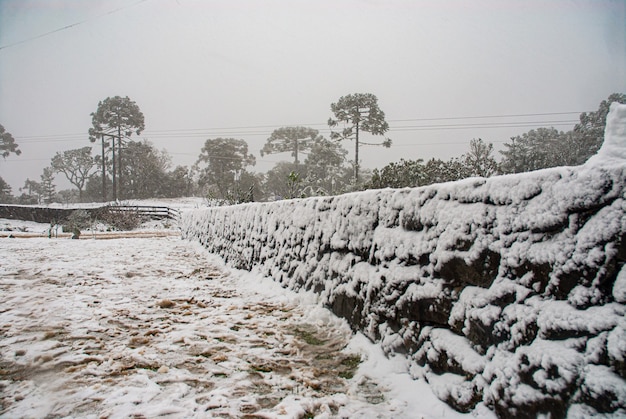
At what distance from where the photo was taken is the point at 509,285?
1.26 m

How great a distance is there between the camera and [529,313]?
116cm

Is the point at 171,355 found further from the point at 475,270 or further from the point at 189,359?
the point at 475,270

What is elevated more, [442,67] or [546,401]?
[442,67]

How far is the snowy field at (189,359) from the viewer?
1470mm

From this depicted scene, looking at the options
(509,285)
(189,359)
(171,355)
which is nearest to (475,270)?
(509,285)

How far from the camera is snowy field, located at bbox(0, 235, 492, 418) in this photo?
147 centimetres

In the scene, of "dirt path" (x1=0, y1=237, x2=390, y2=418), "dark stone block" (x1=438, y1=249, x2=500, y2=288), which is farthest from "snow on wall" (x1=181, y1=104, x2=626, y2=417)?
"dirt path" (x1=0, y1=237, x2=390, y2=418)

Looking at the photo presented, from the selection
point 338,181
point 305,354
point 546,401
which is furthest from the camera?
point 338,181

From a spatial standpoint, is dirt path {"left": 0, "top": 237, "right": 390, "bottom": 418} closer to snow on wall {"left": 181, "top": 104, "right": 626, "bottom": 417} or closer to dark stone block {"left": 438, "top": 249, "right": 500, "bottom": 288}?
snow on wall {"left": 181, "top": 104, "right": 626, "bottom": 417}

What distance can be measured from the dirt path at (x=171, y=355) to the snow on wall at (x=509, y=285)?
40 cm

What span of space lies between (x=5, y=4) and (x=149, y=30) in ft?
583

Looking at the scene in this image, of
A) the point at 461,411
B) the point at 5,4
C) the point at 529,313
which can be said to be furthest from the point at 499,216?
the point at 5,4

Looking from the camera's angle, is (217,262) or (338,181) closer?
(217,262)

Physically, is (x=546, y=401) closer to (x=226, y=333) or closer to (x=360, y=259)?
(x=360, y=259)
